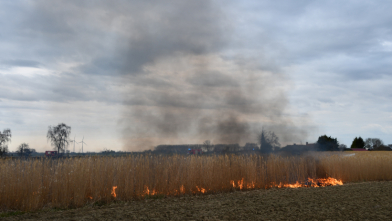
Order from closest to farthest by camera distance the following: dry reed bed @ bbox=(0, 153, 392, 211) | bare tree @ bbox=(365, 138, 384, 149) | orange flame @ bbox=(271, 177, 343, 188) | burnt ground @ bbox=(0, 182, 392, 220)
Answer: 1. burnt ground @ bbox=(0, 182, 392, 220)
2. dry reed bed @ bbox=(0, 153, 392, 211)
3. orange flame @ bbox=(271, 177, 343, 188)
4. bare tree @ bbox=(365, 138, 384, 149)

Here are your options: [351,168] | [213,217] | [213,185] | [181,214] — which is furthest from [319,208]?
[351,168]

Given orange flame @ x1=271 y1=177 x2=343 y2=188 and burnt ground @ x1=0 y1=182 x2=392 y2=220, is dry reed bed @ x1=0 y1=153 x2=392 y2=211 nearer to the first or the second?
orange flame @ x1=271 y1=177 x2=343 y2=188

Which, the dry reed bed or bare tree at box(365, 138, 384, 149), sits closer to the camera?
the dry reed bed

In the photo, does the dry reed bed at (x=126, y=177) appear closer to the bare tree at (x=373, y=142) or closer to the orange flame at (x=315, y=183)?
the orange flame at (x=315, y=183)

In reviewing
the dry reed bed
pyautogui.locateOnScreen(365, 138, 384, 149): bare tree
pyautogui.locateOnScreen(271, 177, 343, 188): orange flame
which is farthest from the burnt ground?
pyautogui.locateOnScreen(365, 138, 384, 149): bare tree

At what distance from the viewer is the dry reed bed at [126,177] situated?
8.54m

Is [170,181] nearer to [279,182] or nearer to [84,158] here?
[84,158]

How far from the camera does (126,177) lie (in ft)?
32.3

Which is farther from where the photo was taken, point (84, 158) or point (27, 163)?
point (84, 158)

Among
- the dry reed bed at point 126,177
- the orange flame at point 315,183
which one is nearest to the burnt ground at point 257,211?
the dry reed bed at point 126,177

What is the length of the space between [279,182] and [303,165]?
2.31m

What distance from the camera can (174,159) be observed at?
A: 11.6m

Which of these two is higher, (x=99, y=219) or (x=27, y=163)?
(x=27, y=163)

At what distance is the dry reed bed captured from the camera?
8539 millimetres
